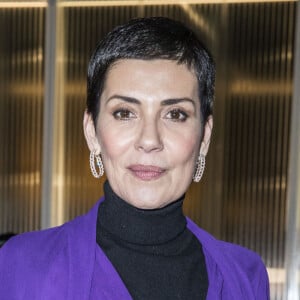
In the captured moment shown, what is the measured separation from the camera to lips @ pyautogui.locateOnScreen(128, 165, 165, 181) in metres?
1.16

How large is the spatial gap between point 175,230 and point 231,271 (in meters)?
0.17

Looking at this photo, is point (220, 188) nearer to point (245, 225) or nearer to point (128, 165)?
point (245, 225)

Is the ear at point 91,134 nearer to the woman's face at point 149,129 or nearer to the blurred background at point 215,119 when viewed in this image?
the woman's face at point 149,129

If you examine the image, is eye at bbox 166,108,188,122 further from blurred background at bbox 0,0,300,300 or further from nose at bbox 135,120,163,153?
blurred background at bbox 0,0,300,300

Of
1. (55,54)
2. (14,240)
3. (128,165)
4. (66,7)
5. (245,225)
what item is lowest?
(245,225)

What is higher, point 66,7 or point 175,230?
point 66,7

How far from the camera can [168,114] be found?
3.76 ft

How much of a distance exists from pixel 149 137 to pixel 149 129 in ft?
0.05

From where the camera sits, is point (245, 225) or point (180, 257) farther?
point (245, 225)

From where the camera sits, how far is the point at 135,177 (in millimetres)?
1166

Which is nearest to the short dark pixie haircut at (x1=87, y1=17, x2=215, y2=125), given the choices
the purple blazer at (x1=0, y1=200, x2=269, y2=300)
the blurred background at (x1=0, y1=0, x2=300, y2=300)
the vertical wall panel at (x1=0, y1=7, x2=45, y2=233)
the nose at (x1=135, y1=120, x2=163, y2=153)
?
the nose at (x1=135, y1=120, x2=163, y2=153)

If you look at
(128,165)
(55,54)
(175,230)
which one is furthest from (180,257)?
(55,54)

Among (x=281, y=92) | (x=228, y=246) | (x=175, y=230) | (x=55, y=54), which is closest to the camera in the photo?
(x=175, y=230)

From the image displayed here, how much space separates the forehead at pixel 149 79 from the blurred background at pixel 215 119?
421 cm
